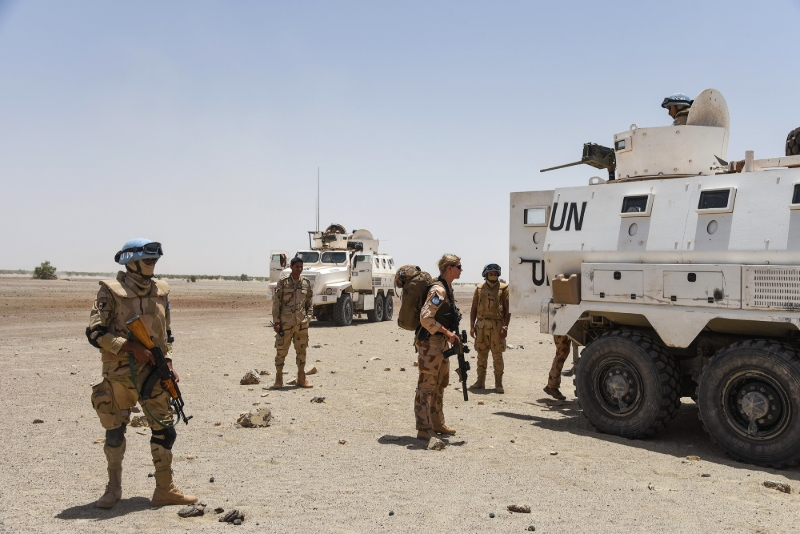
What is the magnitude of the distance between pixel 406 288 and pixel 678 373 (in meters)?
2.81

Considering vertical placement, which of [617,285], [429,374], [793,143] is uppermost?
[793,143]

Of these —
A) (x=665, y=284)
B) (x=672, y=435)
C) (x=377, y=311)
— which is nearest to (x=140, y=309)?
(x=665, y=284)

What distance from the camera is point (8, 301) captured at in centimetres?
3073

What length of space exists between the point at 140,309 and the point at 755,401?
201 inches

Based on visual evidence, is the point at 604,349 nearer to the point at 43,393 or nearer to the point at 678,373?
the point at 678,373

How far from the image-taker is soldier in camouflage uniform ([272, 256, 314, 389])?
10.3 m

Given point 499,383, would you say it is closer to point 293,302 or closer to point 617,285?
point 293,302

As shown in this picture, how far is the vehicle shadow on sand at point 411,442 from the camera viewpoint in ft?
22.6

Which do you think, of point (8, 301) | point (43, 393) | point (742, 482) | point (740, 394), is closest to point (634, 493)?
point (742, 482)

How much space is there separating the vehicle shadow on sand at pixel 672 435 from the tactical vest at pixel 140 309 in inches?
173

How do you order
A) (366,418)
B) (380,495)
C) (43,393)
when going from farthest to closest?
(43,393) → (366,418) → (380,495)

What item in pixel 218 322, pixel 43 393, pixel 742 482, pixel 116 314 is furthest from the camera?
pixel 218 322

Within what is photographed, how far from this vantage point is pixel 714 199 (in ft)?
22.1

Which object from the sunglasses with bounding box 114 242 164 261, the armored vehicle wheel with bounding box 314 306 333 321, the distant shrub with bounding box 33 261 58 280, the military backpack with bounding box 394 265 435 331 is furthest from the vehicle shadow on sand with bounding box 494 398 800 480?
the distant shrub with bounding box 33 261 58 280
